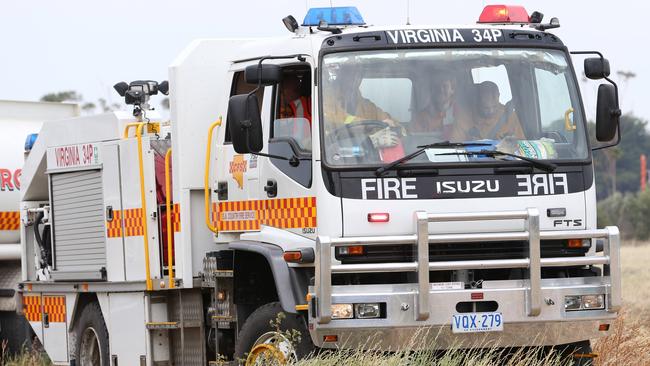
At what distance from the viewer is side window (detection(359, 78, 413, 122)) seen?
32.0 feet

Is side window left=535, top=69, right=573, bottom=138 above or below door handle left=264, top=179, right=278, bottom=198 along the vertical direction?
above

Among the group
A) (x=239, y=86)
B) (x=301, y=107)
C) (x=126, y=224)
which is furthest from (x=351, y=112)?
(x=126, y=224)

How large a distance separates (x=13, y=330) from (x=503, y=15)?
8.04m

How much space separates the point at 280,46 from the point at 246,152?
3.22ft

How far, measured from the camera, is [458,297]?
31.1ft

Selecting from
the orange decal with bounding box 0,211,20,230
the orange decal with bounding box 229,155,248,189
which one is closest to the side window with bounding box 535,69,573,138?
the orange decal with bounding box 229,155,248,189

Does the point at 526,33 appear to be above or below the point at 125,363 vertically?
above

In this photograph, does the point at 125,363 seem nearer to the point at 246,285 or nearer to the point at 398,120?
the point at 246,285

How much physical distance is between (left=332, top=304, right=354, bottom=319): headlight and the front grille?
1.03ft

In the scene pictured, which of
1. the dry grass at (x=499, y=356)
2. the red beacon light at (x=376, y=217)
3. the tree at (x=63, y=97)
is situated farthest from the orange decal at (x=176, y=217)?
the tree at (x=63, y=97)

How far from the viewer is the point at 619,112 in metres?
9.99

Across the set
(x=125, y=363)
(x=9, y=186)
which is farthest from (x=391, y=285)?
(x=9, y=186)

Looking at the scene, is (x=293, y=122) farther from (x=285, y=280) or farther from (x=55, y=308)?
(x=55, y=308)

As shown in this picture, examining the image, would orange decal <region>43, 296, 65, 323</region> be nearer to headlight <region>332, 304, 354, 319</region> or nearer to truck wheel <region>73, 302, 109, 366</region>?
truck wheel <region>73, 302, 109, 366</region>
